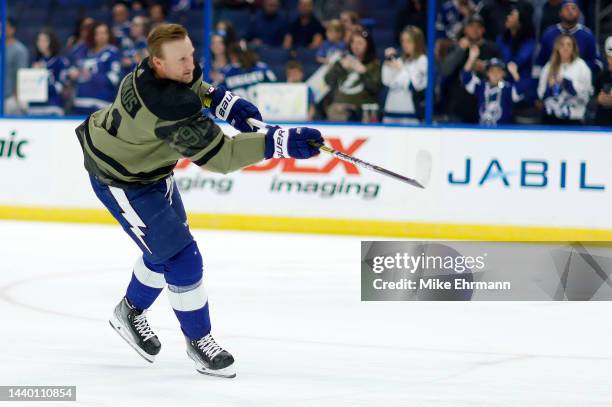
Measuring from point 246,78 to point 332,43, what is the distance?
707 mm

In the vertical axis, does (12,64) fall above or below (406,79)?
below

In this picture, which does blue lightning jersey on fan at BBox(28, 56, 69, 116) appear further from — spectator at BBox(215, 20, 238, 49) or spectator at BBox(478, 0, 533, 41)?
spectator at BBox(478, 0, 533, 41)

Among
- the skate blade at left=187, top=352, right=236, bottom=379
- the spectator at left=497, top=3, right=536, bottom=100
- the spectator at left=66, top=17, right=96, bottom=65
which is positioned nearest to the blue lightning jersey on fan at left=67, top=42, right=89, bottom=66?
the spectator at left=66, top=17, right=96, bottom=65

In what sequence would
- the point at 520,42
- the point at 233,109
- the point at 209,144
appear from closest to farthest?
1. the point at 209,144
2. the point at 233,109
3. the point at 520,42

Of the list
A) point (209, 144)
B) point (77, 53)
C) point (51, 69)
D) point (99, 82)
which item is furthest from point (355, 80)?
point (209, 144)

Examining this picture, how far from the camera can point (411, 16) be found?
9.03 m

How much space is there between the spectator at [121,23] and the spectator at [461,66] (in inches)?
105

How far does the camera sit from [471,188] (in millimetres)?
8602

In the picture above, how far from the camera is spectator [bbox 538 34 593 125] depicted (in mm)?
8375

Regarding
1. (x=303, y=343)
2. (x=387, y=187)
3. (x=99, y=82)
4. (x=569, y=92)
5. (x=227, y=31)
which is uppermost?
(x=227, y=31)

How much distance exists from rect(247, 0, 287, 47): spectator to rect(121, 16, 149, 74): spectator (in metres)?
0.86

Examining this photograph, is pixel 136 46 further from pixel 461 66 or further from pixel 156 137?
pixel 156 137

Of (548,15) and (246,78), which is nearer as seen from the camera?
(548,15)

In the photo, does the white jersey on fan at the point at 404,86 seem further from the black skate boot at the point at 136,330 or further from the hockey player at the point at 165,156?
the black skate boot at the point at 136,330
